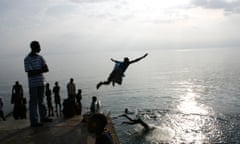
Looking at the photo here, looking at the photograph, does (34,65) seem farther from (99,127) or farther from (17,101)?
(17,101)

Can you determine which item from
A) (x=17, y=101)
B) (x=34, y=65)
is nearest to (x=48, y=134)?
→ (x=34, y=65)

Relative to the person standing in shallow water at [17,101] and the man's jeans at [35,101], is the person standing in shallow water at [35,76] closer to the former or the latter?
the man's jeans at [35,101]

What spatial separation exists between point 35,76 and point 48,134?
161 cm

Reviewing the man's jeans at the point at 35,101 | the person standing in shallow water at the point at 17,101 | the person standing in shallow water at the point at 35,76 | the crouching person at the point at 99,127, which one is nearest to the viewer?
the crouching person at the point at 99,127

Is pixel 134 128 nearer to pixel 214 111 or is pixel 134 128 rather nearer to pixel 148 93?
pixel 214 111

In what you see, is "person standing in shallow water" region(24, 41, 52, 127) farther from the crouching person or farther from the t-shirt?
the crouching person

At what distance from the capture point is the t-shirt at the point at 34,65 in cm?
843

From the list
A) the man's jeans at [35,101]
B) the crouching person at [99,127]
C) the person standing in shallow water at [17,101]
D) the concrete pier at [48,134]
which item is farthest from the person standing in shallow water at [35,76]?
the person standing in shallow water at [17,101]

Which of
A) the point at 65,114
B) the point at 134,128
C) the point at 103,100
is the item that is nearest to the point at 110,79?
the point at 65,114

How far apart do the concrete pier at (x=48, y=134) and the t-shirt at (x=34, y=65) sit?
1.33 metres

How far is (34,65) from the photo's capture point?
27.8 ft

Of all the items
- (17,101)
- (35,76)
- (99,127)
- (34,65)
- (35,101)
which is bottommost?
(17,101)

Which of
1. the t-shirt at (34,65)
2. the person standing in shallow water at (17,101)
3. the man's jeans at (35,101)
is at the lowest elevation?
the person standing in shallow water at (17,101)

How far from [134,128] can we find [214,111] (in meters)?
16.5
